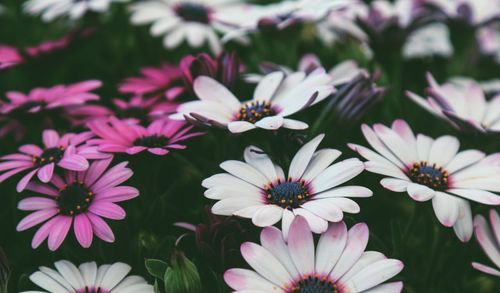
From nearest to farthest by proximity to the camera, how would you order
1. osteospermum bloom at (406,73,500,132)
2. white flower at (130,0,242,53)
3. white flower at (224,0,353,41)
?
osteospermum bloom at (406,73,500,132) < white flower at (224,0,353,41) < white flower at (130,0,242,53)

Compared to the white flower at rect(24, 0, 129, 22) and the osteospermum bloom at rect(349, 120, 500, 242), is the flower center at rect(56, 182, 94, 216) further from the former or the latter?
the white flower at rect(24, 0, 129, 22)

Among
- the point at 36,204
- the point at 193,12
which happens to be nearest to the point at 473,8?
the point at 193,12

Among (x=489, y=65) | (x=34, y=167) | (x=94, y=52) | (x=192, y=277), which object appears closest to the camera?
(x=192, y=277)

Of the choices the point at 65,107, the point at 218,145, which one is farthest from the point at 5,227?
the point at 218,145

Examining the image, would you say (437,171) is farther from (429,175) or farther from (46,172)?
(46,172)

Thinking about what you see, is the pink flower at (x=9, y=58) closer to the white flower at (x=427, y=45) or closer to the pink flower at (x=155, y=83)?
the pink flower at (x=155, y=83)

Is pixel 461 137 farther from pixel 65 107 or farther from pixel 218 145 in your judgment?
pixel 65 107

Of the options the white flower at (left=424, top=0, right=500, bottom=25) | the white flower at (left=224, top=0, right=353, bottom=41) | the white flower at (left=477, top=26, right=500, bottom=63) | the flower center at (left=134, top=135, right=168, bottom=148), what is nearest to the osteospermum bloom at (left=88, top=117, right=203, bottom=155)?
the flower center at (left=134, top=135, right=168, bottom=148)
